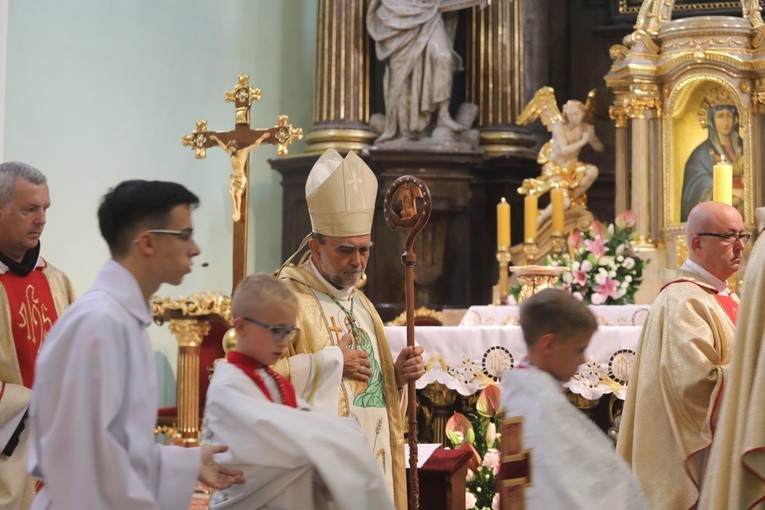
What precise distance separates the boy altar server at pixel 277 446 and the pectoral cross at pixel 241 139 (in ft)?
13.3

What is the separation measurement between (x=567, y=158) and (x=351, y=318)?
4.48m

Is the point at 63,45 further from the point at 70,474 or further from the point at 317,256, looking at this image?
the point at 70,474

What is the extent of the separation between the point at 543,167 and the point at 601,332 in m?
2.59

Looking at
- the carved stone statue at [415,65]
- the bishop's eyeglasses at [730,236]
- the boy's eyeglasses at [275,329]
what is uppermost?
the carved stone statue at [415,65]

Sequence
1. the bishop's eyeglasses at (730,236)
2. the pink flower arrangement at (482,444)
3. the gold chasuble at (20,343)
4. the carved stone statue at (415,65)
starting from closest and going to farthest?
the gold chasuble at (20,343) → the bishop's eyeglasses at (730,236) → the pink flower arrangement at (482,444) → the carved stone statue at (415,65)

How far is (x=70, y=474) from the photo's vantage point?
7.97 ft

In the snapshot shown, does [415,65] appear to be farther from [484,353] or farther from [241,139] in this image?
[484,353]

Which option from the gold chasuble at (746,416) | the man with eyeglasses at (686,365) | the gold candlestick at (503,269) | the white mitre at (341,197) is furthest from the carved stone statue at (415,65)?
the gold chasuble at (746,416)

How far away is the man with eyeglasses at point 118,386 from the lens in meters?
2.44

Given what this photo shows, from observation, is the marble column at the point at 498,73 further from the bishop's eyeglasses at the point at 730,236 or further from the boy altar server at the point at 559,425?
the boy altar server at the point at 559,425

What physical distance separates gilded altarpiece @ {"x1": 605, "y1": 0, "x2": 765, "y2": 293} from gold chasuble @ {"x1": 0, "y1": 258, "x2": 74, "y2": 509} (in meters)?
4.22

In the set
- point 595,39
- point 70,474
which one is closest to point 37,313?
point 70,474

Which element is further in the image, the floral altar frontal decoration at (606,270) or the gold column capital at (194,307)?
the gold column capital at (194,307)

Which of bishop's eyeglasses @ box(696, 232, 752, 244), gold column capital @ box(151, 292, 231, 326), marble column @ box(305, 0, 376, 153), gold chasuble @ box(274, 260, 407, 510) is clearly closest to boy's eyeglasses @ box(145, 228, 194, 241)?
gold chasuble @ box(274, 260, 407, 510)
